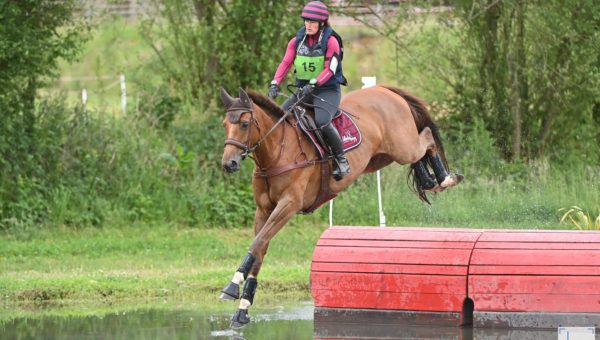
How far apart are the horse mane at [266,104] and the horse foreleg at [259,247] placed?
0.90 metres

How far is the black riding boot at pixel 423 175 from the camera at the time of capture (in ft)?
43.7

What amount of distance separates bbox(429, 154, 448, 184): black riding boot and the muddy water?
89.2 inches

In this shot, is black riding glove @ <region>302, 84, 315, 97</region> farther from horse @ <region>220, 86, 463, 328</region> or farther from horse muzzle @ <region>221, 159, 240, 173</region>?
horse muzzle @ <region>221, 159, 240, 173</region>

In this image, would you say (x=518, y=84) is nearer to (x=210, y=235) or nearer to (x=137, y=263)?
(x=210, y=235)

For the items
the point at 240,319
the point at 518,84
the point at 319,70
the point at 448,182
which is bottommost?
the point at 240,319

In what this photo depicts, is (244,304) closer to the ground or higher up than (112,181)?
closer to the ground

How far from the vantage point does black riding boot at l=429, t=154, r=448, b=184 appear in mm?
13312

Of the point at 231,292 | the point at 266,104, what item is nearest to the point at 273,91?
the point at 266,104

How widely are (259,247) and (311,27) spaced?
2.28 m

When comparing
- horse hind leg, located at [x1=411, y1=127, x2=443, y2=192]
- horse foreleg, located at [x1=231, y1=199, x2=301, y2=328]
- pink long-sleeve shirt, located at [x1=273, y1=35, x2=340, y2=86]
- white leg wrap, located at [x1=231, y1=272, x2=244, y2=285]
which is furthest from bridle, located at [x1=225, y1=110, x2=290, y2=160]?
horse hind leg, located at [x1=411, y1=127, x2=443, y2=192]

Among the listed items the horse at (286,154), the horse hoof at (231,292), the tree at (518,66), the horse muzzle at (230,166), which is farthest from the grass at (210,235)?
the horse muzzle at (230,166)

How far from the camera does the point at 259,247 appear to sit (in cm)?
1084

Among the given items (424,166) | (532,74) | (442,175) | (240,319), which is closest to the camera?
(240,319)

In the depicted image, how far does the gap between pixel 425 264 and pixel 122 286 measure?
429cm
